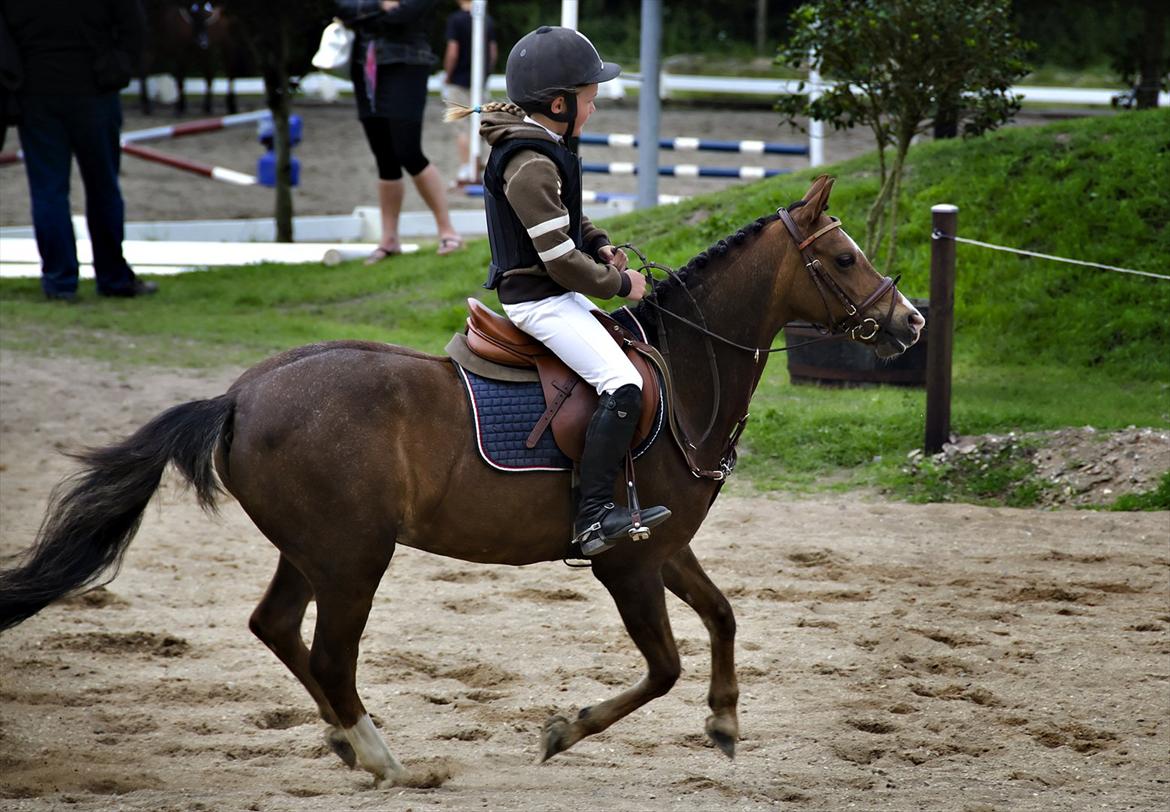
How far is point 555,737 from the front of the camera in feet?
16.5

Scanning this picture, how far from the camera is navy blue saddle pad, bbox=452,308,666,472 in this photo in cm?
486

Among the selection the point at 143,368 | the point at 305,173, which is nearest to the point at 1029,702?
the point at 143,368

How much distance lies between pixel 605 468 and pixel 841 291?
108cm

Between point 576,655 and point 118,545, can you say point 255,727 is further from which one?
point 576,655

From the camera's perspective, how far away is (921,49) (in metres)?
10.3

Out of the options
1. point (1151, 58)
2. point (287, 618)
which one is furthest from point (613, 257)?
point (1151, 58)

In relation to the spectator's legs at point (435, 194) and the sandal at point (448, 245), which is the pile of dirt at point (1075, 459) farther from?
the sandal at point (448, 245)

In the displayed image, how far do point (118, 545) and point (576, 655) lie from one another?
2092mm

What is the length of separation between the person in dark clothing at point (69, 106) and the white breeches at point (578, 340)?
362 inches

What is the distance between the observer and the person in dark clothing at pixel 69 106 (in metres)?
12.7

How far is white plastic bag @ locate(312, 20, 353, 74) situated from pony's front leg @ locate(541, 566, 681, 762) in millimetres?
9728

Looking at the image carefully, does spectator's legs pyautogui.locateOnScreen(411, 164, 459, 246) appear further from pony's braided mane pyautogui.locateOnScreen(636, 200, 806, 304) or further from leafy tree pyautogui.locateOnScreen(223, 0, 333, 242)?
pony's braided mane pyautogui.locateOnScreen(636, 200, 806, 304)

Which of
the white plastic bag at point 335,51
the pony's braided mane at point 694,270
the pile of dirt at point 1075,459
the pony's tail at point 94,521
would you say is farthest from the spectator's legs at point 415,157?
the pony's tail at point 94,521

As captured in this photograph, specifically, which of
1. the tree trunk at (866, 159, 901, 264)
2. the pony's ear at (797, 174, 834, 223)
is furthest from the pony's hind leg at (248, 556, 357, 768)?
the tree trunk at (866, 159, 901, 264)
